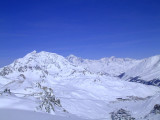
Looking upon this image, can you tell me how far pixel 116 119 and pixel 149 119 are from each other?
14.8 m

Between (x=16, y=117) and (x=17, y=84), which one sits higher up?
(x=17, y=84)

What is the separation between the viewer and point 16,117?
2330 cm

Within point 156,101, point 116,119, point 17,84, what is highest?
point 17,84

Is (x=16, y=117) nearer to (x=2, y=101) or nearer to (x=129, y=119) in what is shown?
(x=2, y=101)

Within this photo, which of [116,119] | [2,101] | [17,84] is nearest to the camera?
[2,101]

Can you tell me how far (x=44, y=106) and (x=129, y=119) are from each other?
1792 inches

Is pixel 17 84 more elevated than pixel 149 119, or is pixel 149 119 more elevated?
pixel 17 84

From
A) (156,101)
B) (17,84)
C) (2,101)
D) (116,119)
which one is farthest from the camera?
(17,84)

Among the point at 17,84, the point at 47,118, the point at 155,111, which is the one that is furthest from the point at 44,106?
the point at 17,84

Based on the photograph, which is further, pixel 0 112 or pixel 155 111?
pixel 155 111

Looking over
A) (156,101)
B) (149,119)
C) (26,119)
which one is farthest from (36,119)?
(156,101)

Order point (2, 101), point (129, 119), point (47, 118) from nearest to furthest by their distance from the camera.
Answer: point (47, 118)
point (2, 101)
point (129, 119)

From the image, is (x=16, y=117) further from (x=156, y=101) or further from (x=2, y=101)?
(x=156, y=101)

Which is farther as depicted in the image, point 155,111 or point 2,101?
point 155,111
